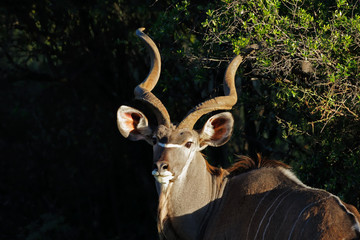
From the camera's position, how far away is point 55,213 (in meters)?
7.55

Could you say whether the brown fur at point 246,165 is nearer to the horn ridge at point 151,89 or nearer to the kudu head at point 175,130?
the kudu head at point 175,130

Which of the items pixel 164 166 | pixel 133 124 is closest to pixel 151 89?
pixel 133 124

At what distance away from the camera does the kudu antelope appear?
3.52m

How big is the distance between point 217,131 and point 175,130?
1.34 ft

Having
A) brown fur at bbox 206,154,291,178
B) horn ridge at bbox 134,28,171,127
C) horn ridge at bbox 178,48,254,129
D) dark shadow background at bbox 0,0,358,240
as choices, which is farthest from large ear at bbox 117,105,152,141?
dark shadow background at bbox 0,0,358,240

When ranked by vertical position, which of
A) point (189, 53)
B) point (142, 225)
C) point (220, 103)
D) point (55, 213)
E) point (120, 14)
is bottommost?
point (142, 225)

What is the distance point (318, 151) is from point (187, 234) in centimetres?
145

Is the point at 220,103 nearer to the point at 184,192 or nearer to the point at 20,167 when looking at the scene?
the point at 184,192

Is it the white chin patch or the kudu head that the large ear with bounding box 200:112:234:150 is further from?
the white chin patch

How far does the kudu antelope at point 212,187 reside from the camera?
352cm

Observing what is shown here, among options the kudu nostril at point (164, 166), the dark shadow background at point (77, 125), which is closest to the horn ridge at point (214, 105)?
the kudu nostril at point (164, 166)


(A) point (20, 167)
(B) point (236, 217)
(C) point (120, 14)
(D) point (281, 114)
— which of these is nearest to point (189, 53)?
(D) point (281, 114)

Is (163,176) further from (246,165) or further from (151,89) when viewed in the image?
(151,89)

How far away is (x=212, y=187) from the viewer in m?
4.09
